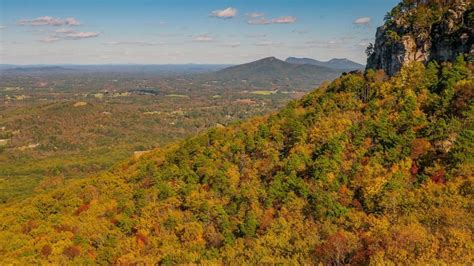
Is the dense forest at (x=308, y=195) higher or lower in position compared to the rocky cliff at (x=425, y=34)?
lower

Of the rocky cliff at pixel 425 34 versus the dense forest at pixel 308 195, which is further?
the rocky cliff at pixel 425 34

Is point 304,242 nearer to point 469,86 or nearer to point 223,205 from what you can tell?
point 223,205

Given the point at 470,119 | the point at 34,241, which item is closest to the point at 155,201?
the point at 34,241

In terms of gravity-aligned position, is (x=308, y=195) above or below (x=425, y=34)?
below

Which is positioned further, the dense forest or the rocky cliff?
the rocky cliff

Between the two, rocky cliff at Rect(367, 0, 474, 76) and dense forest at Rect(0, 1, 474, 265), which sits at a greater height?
rocky cliff at Rect(367, 0, 474, 76)
